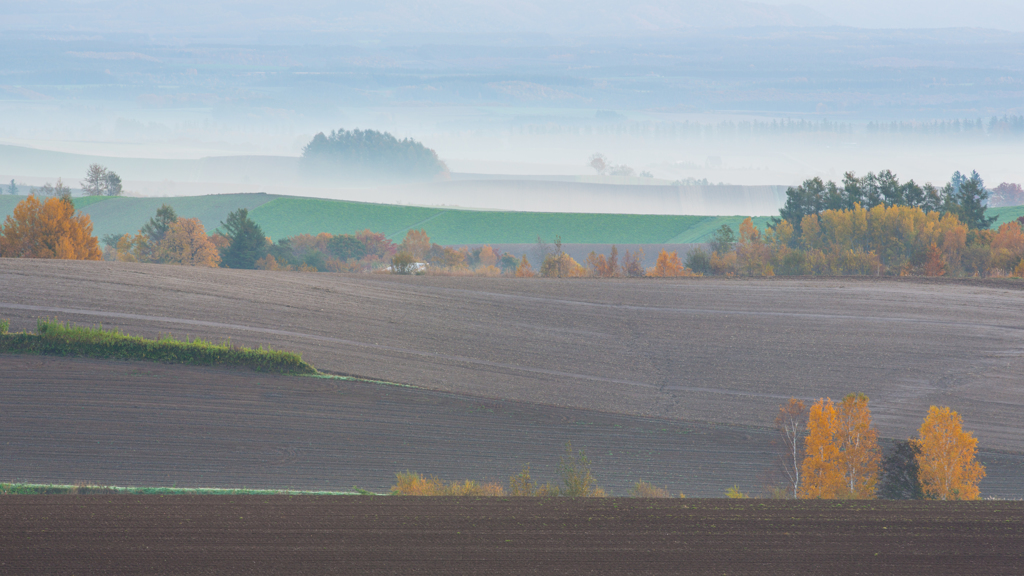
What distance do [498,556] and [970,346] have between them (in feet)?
87.9

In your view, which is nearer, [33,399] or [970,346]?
[33,399]

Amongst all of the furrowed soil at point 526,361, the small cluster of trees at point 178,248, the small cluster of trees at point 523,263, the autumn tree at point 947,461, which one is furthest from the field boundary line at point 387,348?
the small cluster of trees at point 178,248

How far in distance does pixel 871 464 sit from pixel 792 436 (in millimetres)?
2754

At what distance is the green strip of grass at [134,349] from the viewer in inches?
933

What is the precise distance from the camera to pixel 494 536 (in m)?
12.6

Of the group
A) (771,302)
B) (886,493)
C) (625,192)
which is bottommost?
(886,493)

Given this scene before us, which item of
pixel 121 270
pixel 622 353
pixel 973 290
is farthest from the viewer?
pixel 973 290

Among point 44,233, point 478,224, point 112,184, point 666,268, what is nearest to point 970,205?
point 666,268

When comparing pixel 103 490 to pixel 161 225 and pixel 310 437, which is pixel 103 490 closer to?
pixel 310 437

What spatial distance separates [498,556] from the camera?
11852 mm

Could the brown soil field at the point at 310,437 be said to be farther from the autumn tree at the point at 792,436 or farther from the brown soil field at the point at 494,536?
the brown soil field at the point at 494,536

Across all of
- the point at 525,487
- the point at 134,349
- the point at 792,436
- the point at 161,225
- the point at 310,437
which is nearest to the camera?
the point at 525,487

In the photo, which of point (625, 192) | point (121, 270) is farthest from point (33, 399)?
point (625, 192)

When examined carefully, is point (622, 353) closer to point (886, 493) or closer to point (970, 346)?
point (886, 493)
